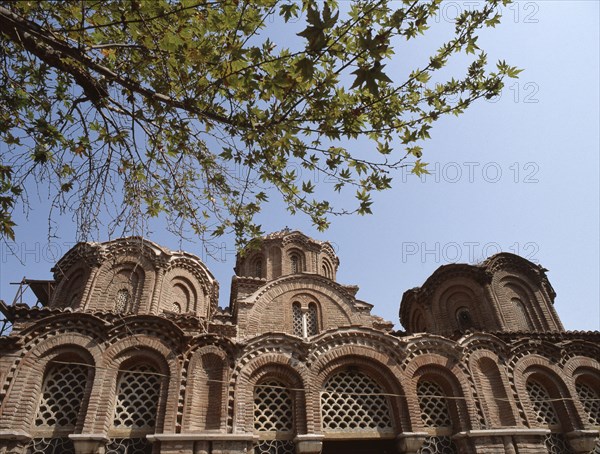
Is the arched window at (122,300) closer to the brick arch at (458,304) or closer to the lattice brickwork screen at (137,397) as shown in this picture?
the lattice brickwork screen at (137,397)

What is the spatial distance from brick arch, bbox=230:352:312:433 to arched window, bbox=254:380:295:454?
0.19 metres

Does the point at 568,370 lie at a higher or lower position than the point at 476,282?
lower

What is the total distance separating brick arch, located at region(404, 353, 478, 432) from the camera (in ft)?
31.0

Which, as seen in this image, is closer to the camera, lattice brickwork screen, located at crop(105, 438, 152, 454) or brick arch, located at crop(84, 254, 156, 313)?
lattice brickwork screen, located at crop(105, 438, 152, 454)

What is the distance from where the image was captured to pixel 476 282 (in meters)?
15.4

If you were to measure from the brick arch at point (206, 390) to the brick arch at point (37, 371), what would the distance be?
2079 mm

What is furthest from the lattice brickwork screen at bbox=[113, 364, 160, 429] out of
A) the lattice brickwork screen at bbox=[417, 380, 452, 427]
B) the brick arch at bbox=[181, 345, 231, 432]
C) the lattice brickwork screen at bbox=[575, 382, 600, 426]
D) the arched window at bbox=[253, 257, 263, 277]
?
the lattice brickwork screen at bbox=[575, 382, 600, 426]

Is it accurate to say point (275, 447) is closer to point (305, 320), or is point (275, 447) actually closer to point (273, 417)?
point (273, 417)

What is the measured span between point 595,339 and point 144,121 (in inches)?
590

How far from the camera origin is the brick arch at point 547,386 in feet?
32.7

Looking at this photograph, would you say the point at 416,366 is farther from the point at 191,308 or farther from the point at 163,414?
the point at 191,308

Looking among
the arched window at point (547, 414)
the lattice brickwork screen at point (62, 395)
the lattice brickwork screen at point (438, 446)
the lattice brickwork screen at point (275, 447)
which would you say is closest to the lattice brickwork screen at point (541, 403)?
the arched window at point (547, 414)

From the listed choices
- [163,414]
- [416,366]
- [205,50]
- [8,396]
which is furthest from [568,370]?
[8,396]

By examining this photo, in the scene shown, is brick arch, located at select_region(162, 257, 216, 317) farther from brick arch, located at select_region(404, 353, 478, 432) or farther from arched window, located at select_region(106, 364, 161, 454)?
brick arch, located at select_region(404, 353, 478, 432)
